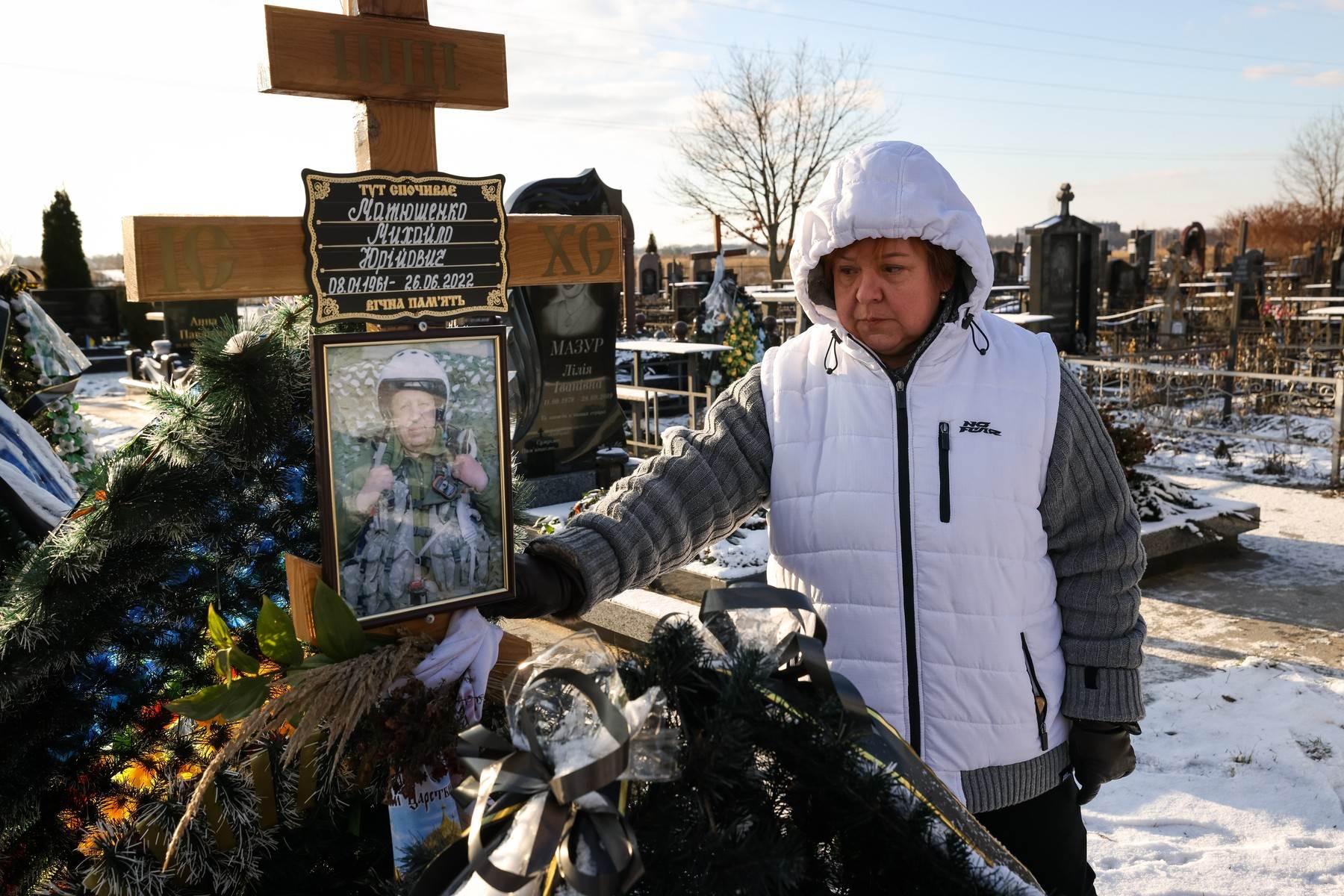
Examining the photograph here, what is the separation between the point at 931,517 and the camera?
1.85 metres

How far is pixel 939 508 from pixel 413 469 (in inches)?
37.9

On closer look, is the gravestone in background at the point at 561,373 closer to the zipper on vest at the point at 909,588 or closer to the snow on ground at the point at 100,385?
the zipper on vest at the point at 909,588

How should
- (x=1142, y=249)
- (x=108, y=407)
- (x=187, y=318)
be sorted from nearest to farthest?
(x=108, y=407) → (x=187, y=318) → (x=1142, y=249)

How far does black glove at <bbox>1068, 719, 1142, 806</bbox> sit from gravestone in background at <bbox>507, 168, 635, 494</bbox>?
6.60m

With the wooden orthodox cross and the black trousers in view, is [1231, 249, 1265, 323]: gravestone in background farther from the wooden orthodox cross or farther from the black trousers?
the wooden orthodox cross

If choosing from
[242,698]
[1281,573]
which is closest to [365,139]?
[242,698]

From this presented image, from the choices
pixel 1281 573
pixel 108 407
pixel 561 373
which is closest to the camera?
pixel 1281 573

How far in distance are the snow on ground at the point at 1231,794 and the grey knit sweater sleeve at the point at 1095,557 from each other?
1.46 meters

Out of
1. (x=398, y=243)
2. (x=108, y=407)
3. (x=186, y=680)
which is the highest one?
(x=398, y=243)

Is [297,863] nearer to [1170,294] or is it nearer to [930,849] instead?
[930,849]

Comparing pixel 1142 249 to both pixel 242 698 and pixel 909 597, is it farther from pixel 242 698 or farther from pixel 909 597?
pixel 242 698

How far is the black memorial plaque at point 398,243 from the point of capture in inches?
58.4

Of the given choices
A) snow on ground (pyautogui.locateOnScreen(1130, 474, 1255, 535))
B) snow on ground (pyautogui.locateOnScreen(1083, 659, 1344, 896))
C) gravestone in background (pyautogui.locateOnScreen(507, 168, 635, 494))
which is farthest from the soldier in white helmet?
gravestone in background (pyautogui.locateOnScreen(507, 168, 635, 494))

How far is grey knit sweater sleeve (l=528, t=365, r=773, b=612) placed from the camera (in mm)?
1698
